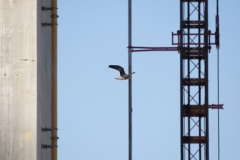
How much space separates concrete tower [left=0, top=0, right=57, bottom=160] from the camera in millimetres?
14961

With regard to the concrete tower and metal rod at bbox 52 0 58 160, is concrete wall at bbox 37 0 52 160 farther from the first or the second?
metal rod at bbox 52 0 58 160

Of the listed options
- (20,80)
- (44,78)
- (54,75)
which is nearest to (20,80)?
(20,80)

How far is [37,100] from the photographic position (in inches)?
594

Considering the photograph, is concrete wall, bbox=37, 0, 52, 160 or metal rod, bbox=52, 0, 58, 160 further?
metal rod, bbox=52, 0, 58, 160

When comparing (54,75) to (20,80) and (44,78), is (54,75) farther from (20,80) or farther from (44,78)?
(20,80)

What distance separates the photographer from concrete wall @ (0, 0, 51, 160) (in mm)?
14961

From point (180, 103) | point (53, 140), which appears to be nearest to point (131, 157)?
point (180, 103)

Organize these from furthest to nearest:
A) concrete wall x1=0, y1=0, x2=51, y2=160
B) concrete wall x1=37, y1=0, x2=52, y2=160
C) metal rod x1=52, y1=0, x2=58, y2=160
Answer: metal rod x1=52, y1=0, x2=58, y2=160 < concrete wall x1=37, y1=0, x2=52, y2=160 < concrete wall x1=0, y1=0, x2=51, y2=160

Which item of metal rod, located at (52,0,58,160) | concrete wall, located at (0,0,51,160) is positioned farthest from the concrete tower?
metal rod, located at (52,0,58,160)

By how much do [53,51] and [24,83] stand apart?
6.68 ft

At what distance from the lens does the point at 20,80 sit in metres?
15.1

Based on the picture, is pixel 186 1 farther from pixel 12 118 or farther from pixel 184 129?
pixel 12 118

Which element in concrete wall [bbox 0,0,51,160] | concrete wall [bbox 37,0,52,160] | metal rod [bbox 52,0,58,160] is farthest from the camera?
metal rod [bbox 52,0,58,160]

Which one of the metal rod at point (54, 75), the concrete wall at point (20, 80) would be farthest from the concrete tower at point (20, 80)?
the metal rod at point (54, 75)
